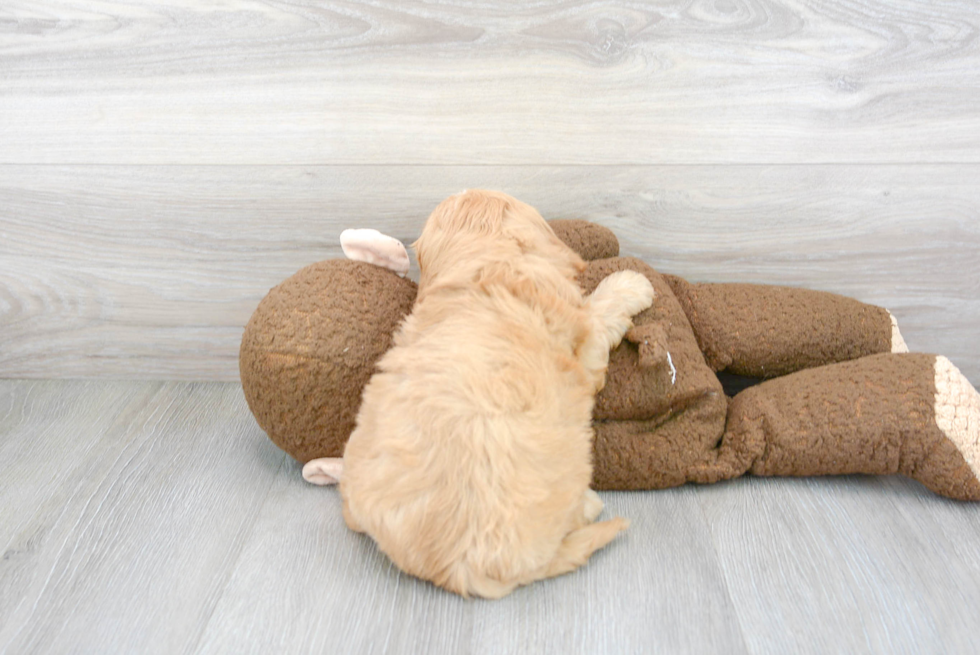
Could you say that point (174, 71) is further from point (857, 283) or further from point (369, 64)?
point (857, 283)

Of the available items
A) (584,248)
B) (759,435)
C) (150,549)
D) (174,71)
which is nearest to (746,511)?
(759,435)

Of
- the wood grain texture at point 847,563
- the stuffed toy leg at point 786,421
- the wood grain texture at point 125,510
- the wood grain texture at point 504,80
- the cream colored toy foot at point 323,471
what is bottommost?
the wood grain texture at point 125,510

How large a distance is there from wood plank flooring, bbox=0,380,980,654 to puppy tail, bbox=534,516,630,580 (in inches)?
0.9

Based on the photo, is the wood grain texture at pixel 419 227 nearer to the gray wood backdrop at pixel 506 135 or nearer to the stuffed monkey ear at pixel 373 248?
the gray wood backdrop at pixel 506 135

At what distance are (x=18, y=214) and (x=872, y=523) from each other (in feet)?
5.24

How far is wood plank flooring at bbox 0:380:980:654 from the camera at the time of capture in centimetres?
85

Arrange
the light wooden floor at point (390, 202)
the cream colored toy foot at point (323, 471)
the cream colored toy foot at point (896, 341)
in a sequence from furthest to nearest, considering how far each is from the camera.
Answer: the cream colored toy foot at point (896, 341), the cream colored toy foot at point (323, 471), the light wooden floor at point (390, 202)

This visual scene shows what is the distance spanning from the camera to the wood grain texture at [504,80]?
1173mm

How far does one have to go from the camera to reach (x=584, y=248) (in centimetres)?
120

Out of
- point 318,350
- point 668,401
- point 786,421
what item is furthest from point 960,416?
point 318,350

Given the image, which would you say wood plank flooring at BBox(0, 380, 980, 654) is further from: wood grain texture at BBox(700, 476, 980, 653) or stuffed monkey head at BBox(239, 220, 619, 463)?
stuffed monkey head at BBox(239, 220, 619, 463)

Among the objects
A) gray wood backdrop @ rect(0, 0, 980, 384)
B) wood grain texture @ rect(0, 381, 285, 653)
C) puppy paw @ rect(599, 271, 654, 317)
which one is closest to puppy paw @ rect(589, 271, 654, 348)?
puppy paw @ rect(599, 271, 654, 317)

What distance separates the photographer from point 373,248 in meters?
1.17

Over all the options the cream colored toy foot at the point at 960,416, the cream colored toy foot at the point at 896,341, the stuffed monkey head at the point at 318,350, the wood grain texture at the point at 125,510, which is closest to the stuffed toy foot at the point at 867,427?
the cream colored toy foot at the point at 960,416
